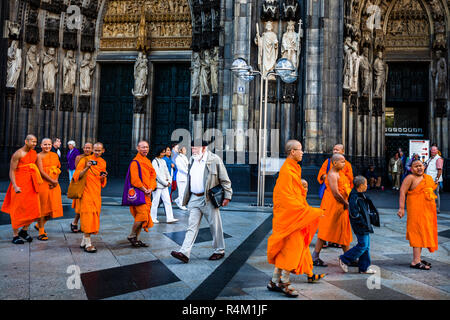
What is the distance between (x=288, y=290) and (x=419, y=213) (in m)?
2.48

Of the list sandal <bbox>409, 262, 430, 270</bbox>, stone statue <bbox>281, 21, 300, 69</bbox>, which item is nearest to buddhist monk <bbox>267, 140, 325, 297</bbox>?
sandal <bbox>409, 262, 430, 270</bbox>

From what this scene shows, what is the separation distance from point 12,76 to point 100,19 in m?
4.90

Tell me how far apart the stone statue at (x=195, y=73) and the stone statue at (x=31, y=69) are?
276 inches

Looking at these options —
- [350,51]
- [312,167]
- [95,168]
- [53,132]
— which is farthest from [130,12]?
[95,168]

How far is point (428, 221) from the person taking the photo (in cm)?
491

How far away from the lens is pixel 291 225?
146 inches

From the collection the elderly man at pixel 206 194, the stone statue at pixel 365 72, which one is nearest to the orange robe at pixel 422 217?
the elderly man at pixel 206 194

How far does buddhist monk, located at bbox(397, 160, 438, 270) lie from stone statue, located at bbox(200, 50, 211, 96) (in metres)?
10.9

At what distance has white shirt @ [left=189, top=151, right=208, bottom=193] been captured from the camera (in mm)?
5070

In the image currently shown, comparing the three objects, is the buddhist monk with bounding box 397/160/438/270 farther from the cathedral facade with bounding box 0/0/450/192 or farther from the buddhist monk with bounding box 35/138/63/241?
the cathedral facade with bounding box 0/0/450/192

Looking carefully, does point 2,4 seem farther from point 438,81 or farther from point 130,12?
point 438,81

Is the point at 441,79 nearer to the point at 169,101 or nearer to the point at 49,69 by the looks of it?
the point at 169,101

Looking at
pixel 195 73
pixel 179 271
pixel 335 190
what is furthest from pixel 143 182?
pixel 195 73

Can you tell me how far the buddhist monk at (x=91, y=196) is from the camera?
17.3ft
